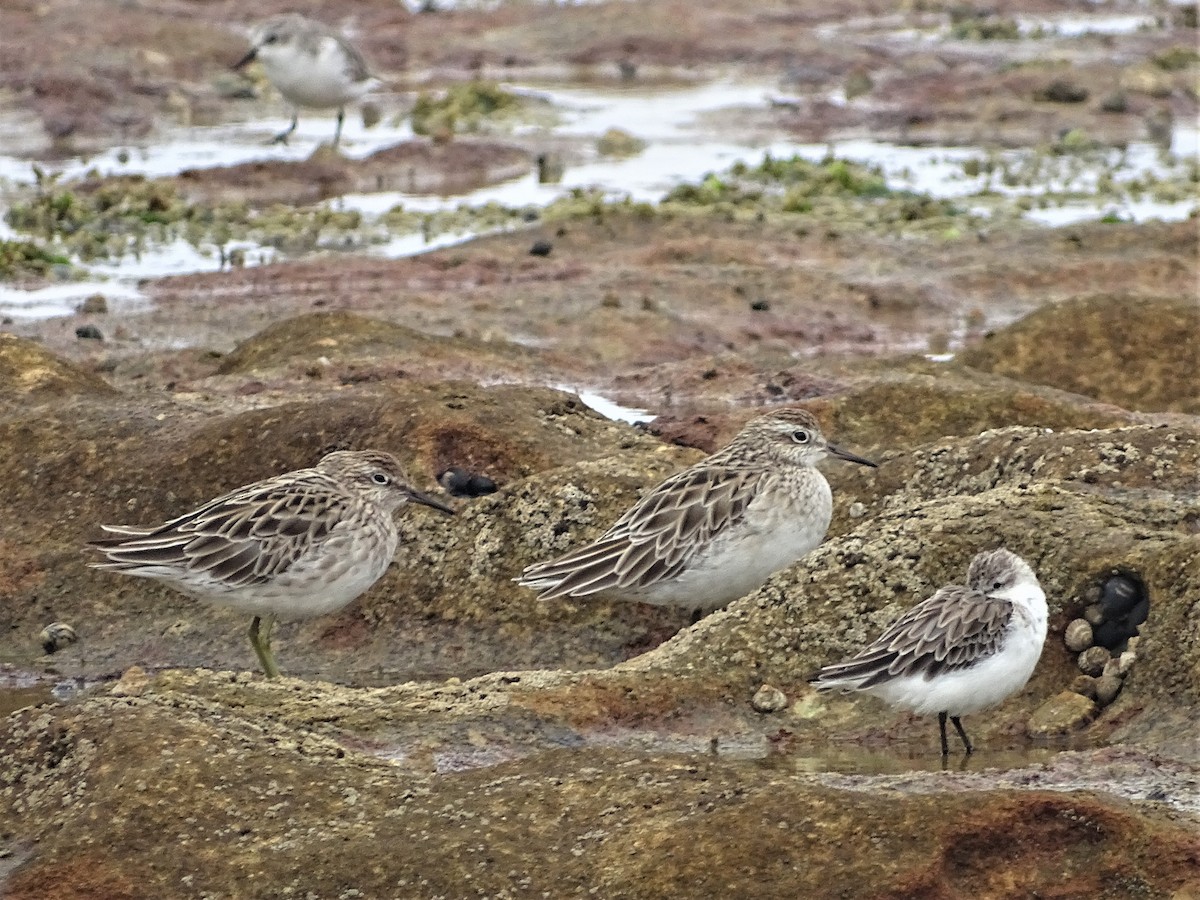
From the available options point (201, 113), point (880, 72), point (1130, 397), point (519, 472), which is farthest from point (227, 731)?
point (880, 72)

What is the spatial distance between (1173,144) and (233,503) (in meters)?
20.2

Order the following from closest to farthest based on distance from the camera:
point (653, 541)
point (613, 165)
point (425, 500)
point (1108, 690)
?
point (1108, 690), point (653, 541), point (425, 500), point (613, 165)

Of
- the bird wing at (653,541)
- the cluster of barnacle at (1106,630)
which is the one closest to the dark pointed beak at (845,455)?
the bird wing at (653,541)

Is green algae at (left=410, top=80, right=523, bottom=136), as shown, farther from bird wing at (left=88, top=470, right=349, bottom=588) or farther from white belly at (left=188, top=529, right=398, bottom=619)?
white belly at (left=188, top=529, right=398, bottom=619)

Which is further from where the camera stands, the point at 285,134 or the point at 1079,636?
the point at 285,134

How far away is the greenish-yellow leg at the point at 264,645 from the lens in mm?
9992

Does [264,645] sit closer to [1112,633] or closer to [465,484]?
[465,484]

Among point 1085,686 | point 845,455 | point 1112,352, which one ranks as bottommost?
point 1112,352

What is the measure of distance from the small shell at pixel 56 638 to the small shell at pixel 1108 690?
492cm

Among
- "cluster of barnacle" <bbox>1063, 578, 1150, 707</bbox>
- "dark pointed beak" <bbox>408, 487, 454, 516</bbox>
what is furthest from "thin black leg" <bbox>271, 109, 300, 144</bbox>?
"cluster of barnacle" <bbox>1063, 578, 1150, 707</bbox>

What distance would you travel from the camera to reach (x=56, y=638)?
34.6ft

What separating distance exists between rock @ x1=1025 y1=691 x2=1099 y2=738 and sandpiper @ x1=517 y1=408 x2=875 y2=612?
6.04 ft

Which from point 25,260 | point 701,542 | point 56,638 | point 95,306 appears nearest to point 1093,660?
point 701,542

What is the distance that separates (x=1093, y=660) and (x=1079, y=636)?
12 centimetres
